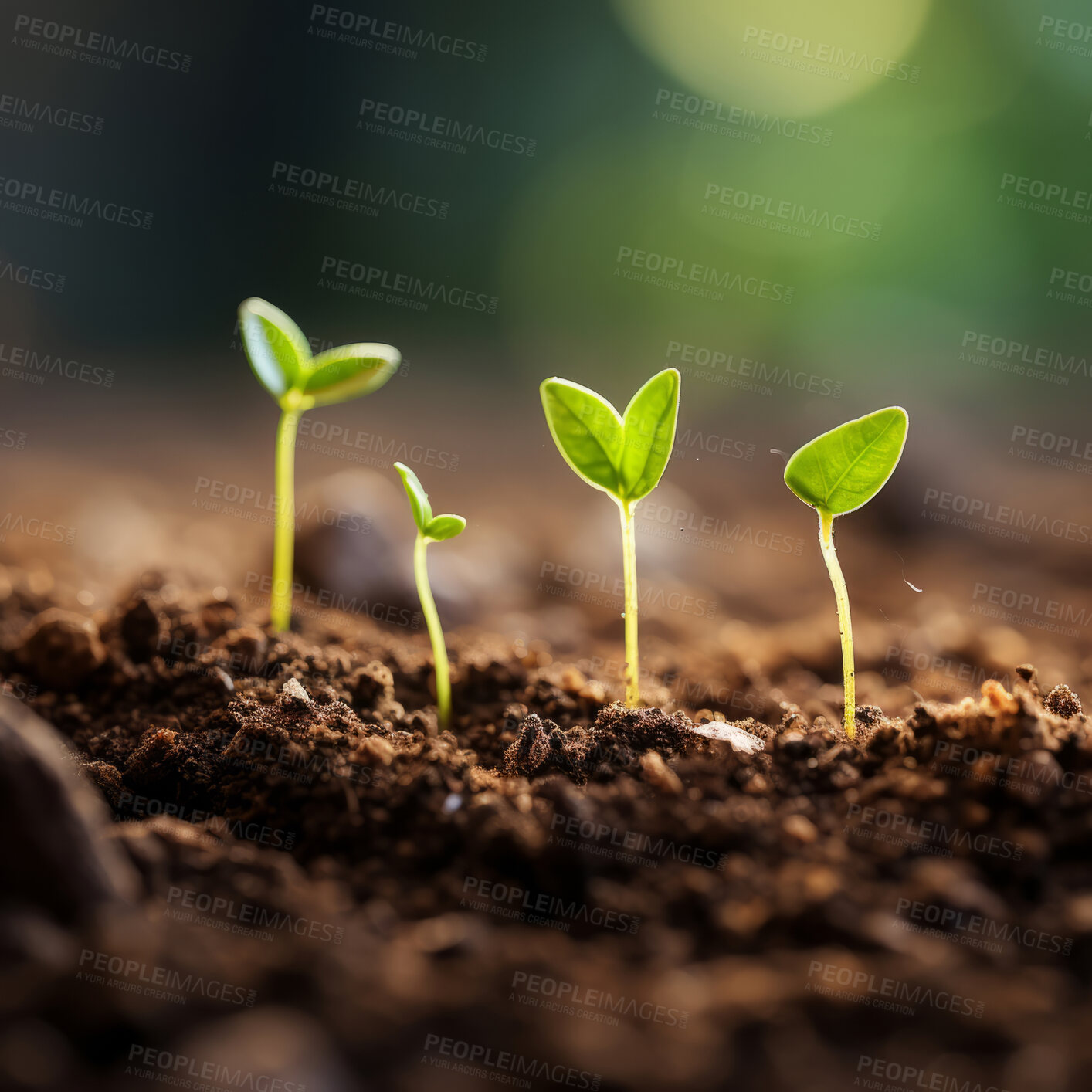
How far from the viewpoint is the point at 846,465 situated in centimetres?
104

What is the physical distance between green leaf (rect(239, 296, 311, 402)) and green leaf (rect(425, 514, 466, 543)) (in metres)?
0.42

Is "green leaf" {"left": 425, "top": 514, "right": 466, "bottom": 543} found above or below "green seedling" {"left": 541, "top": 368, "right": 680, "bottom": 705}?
below

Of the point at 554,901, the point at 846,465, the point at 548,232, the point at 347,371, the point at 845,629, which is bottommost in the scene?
the point at 554,901

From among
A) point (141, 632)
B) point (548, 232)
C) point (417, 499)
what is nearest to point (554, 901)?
point (417, 499)

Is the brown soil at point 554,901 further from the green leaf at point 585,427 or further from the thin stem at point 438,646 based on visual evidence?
the green leaf at point 585,427

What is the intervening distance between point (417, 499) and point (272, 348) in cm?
48

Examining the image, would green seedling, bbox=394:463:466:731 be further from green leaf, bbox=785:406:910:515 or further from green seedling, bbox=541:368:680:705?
green leaf, bbox=785:406:910:515

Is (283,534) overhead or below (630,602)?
overhead

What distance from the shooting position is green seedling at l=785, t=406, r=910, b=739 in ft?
3.36

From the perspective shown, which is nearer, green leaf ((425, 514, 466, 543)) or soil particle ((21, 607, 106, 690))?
green leaf ((425, 514, 466, 543))

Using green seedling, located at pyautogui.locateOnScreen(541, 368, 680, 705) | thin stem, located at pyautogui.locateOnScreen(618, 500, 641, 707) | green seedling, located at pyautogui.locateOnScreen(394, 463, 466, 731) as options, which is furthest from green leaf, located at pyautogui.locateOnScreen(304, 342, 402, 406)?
thin stem, located at pyautogui.locateOnScreen(618, 500, 641, 707)

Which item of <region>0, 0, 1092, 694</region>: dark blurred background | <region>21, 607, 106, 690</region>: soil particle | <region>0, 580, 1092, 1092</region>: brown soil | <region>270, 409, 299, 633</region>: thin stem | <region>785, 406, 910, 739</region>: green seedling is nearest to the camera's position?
<region>0, 580, 1092, 1092</region>: brown soil

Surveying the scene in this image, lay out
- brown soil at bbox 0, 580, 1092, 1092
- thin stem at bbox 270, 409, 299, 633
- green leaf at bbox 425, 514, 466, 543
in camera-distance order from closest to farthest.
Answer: brown soil at bbox 0, 580, 1092, 1092 → green leaf at bbox 425, 514, 466, 543 → thin stem at bbox 270, 409, 299, 633

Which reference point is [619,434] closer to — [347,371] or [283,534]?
[347,371]
